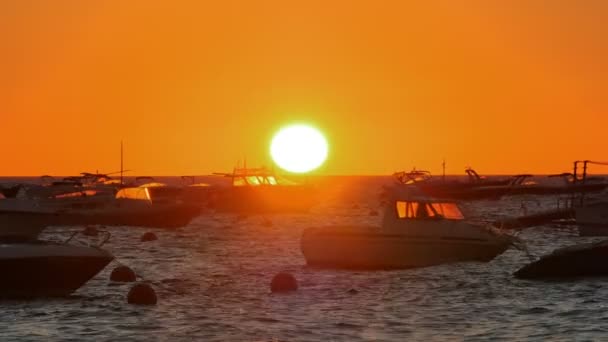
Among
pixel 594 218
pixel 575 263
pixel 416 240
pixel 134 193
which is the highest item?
pixel 134 193

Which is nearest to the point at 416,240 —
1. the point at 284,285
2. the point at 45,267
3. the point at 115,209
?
the point at 284,285

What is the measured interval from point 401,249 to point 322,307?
30.7 feet

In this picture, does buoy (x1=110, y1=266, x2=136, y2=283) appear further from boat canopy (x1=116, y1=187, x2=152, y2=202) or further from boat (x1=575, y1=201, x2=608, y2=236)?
boat canopy (x1=116, y1=187, x2=152, y2=202)

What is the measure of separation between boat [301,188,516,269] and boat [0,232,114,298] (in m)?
11.7

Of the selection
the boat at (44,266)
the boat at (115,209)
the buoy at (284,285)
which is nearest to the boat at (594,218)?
the buoy at (284,285)

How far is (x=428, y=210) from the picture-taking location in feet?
128

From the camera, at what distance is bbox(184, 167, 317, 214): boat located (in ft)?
316

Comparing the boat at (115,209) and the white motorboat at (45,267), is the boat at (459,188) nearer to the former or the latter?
the boat at (115,209)

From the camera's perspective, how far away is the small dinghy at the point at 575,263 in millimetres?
35562

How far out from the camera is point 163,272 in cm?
4212

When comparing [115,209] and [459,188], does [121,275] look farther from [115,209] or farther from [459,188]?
[459,188]

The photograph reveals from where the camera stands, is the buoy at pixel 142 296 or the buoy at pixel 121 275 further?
the buoy at pixel 121 275

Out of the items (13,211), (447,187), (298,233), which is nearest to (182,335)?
(13,211)

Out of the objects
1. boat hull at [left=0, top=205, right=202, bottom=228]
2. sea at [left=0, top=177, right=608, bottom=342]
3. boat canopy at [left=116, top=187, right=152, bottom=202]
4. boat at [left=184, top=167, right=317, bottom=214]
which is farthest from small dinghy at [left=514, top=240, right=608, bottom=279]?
boat at [left=184, top=167, right=317, bottom=214]
